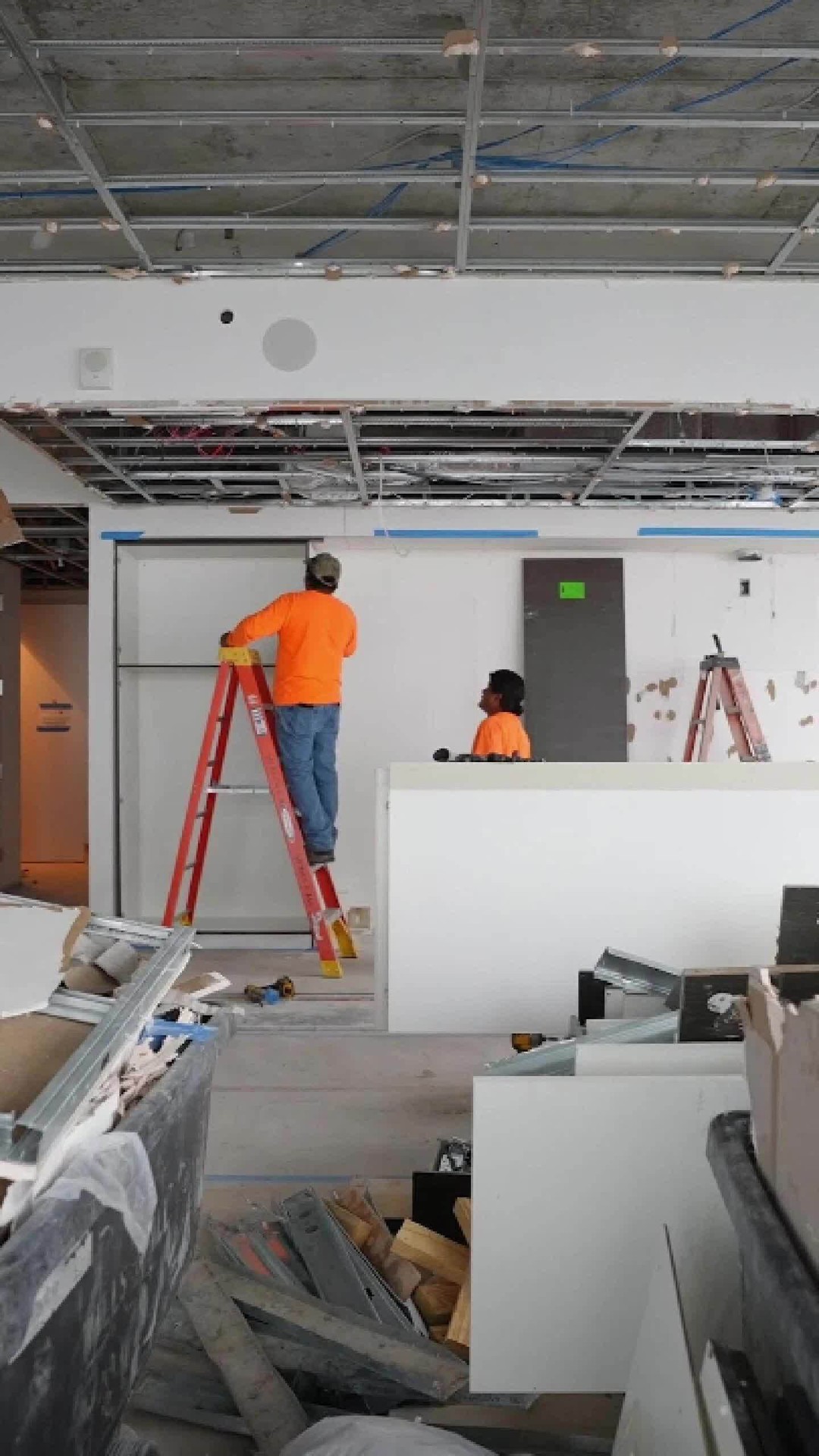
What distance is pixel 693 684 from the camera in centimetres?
688

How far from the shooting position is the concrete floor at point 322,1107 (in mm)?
2744

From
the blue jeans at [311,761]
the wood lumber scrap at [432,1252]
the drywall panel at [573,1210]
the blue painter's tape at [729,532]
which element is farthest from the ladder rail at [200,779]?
the drywall panel at [573,1210]

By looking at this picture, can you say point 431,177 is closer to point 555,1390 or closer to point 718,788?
point 718,788

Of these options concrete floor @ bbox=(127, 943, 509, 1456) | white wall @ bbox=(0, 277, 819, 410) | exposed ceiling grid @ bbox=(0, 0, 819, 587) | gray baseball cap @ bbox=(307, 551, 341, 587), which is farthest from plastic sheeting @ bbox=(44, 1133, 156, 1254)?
gray baseball cap @ bbox=(307, 551, 341, 587)

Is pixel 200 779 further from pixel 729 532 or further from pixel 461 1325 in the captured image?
pixel 461 1325

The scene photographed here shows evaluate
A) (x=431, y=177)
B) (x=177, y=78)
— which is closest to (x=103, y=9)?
(x=177, y=78)

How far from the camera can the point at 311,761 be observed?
218 inches

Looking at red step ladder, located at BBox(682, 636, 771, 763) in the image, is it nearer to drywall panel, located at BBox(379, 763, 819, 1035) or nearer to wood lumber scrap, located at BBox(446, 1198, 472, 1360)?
drywall panel, located at BBox(379, 763, 819, 1035)

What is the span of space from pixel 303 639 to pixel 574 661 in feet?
6.85

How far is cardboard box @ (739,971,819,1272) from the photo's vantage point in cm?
108

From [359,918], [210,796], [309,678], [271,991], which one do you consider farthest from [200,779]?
[359,918]

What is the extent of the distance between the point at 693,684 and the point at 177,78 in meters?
4.81

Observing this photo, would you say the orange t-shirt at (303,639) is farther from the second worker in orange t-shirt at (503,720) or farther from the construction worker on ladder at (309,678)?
the second worker in orange t-shirt at (503,720)

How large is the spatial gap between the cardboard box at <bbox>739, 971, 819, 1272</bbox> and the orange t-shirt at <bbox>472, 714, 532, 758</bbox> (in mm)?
4124
